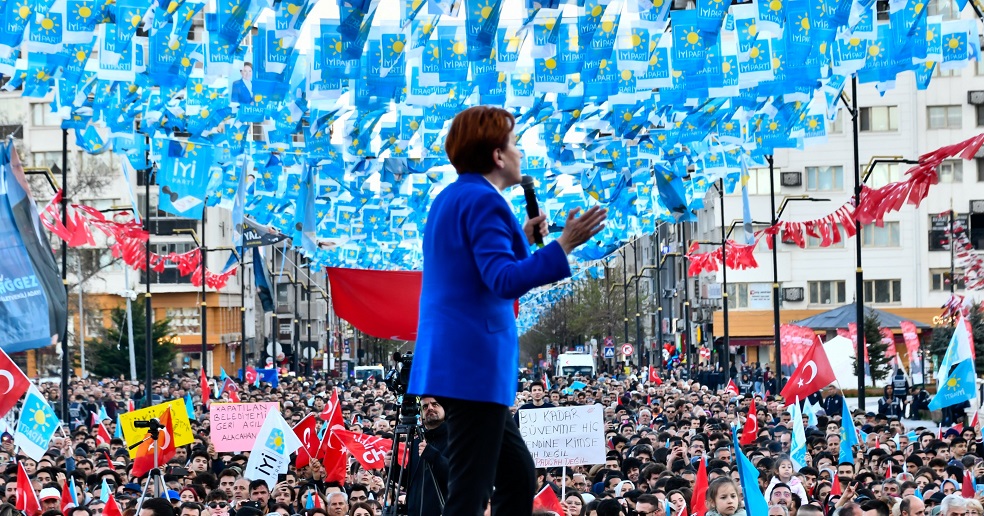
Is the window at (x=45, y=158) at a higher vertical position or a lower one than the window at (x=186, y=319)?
higher

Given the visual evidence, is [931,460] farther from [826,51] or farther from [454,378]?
[454,378]

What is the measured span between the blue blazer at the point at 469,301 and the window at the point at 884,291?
70258 millimetres

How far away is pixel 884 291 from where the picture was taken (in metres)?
73.4

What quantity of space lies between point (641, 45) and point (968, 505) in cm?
677

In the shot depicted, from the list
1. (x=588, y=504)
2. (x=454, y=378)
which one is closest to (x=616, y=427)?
(x=588, y=504)

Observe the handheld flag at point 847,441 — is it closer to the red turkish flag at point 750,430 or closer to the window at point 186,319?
the red turkish flag at point 750,430

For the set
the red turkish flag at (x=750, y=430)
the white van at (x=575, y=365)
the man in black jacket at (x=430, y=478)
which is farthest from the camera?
the white van at (x=575, y=365)

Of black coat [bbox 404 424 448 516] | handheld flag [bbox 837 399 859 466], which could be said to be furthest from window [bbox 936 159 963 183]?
black coat [bbox 404 424 448 516]

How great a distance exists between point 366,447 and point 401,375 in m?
8.32

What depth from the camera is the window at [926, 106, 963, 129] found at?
7206 cm

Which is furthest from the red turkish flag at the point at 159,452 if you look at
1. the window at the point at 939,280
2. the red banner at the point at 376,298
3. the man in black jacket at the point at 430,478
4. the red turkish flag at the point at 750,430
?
the window at the point at 939,280

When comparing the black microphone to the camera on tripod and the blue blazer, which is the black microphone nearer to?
the blue blazer

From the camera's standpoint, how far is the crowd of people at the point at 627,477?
35.3 feet

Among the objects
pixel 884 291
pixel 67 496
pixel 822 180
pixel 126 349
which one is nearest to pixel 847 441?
pixel 67 496
